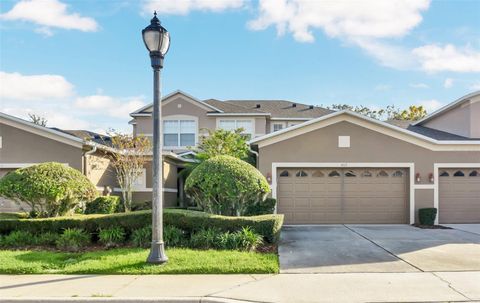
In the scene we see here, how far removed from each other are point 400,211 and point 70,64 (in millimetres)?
15091

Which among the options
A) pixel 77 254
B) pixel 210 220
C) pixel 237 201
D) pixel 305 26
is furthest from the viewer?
pixel 305 26

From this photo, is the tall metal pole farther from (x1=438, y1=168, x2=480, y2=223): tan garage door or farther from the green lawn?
(x1=438, y1=168, x2=480, y2=223): tan garage door

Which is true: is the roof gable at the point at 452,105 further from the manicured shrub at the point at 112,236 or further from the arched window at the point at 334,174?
the manicured shrub at the point at 112,236

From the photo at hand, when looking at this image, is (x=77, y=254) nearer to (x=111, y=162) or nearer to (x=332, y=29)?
(x=111, y=162)

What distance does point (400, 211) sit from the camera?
13.9 metres

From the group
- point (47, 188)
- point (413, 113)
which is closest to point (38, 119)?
point (47, 188)

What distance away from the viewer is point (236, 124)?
74.8ft

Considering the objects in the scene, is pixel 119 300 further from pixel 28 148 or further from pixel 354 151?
pixel 354 151

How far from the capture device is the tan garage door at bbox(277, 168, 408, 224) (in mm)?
13734

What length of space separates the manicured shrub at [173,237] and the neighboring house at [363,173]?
18.3 feet

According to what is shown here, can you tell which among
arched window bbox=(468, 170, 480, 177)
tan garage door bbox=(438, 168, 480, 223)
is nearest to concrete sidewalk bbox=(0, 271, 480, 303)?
tan garage door bbox=(438, 168, 480, 223)

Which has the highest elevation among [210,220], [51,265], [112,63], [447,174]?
[112,63]

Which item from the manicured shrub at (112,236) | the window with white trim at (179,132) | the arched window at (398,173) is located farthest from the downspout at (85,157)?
the arched window at (398,173)

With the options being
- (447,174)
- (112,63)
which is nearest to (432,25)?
(447,174)
